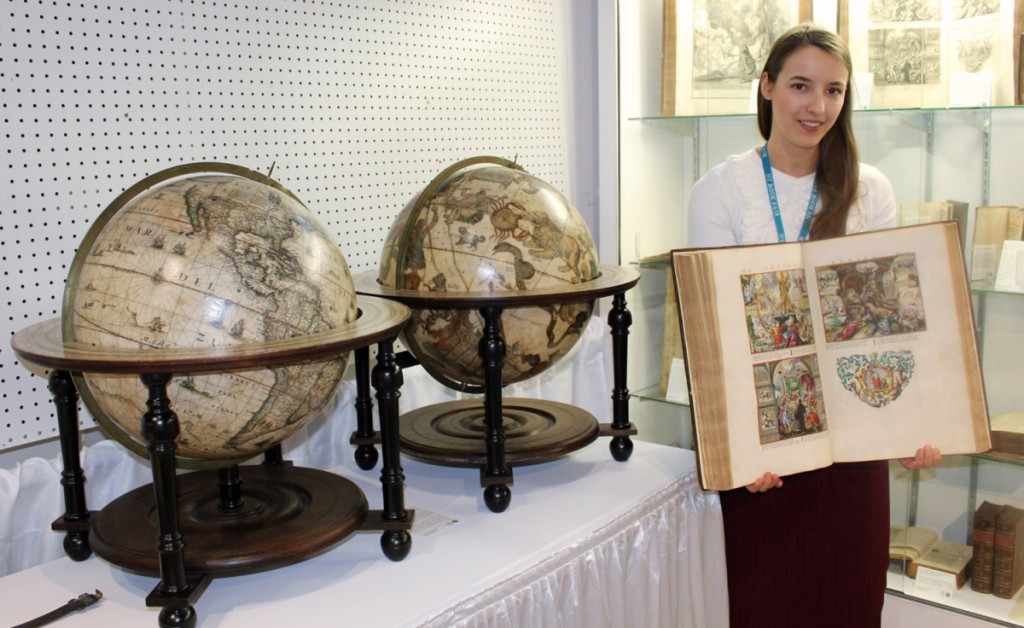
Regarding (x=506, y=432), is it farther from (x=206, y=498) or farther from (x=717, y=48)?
(x=717, y=48)

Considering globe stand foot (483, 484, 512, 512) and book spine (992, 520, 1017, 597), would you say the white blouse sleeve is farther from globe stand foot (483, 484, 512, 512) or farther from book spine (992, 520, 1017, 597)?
book spine (992, 520, 1017, 597)

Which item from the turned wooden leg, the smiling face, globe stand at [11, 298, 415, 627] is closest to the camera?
globe stand at [11, 298, 415, 627]

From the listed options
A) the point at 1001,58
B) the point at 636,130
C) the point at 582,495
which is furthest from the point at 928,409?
the point at 636,130

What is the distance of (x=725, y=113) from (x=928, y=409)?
68.9 inches

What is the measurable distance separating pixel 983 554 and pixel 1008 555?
84mm

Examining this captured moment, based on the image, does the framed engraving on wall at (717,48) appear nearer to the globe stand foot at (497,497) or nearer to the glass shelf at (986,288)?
the glass shelf at (986,288)

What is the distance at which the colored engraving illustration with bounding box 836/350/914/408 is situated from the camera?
2072mm

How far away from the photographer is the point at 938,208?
3.08 metres

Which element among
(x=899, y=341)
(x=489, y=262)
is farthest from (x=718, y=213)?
(x=489, y=262)

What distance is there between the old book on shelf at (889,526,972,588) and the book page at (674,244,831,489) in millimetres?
1341

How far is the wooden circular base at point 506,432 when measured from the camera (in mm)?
2197

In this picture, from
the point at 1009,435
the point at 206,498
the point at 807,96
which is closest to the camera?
the point at 206,498

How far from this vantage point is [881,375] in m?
2.07

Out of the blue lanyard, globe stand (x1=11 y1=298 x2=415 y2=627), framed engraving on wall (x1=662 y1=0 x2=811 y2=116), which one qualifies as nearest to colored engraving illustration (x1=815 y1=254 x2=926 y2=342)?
the blue lanyard
